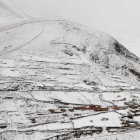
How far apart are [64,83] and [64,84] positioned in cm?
2

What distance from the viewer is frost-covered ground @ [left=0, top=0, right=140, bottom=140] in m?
2.45

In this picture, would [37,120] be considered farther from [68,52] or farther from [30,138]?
[68,52]

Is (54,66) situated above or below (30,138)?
above

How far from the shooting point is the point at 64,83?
3.06 meters

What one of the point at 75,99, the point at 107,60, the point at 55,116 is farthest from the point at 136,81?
the point at 55,116

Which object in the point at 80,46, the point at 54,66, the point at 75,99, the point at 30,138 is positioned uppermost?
the point at 80,46

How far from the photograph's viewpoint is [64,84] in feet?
10.00

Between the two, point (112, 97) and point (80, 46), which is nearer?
point (112, 97)

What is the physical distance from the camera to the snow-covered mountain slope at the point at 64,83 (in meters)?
2.45

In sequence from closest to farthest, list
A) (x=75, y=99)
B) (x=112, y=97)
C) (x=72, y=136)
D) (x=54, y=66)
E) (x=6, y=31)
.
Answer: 1. (x=72, y=136)
2. (x=75, y=99)
3. (x=112, y=97)
4. (x=54, y=66)
5. (x=6, y=31)

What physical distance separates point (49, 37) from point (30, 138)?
6.21 feet

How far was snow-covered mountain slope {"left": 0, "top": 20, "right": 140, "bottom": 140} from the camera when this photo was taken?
2.45 m

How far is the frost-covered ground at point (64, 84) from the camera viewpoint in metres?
2.45

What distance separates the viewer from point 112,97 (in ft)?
10.2
